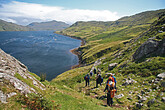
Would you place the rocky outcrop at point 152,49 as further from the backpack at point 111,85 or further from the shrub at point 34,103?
the shrub at point 34,103

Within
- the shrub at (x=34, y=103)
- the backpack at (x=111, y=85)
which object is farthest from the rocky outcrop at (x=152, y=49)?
the shrub at (x=34, y=103)

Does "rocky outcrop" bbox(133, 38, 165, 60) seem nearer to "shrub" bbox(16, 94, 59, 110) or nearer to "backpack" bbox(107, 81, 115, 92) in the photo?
"backpack" bbox(107, 81, 115, 92)

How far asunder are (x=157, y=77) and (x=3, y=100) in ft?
72.0

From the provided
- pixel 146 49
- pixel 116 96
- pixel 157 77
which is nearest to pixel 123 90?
pixel 116 96

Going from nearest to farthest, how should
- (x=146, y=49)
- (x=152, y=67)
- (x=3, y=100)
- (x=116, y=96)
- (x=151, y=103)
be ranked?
(x=3, y=100) → (x=151, y=103) → (x=116, y=96) → (x=152, y=67) → (x=146, y=49)

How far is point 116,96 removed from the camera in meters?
17.4

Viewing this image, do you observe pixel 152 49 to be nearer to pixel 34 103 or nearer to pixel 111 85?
pixel 111 85

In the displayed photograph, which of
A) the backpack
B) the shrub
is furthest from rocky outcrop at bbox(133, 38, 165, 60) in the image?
the shrub

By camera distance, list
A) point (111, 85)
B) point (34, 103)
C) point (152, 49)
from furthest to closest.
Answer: point (152, 49)
point (111, 85)
point (34, 103)

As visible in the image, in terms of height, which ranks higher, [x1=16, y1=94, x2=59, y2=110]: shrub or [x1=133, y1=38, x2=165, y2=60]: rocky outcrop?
[x1=133, y1=38, x2=165, y2=60]: rocky outcrop

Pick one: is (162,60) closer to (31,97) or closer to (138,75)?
(138,75)

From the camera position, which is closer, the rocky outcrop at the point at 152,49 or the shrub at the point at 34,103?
the shrub at the point at 34,103

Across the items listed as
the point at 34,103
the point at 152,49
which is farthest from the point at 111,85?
the point at 152,49

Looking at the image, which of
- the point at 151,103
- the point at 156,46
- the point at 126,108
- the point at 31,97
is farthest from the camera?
the point at 156,46
